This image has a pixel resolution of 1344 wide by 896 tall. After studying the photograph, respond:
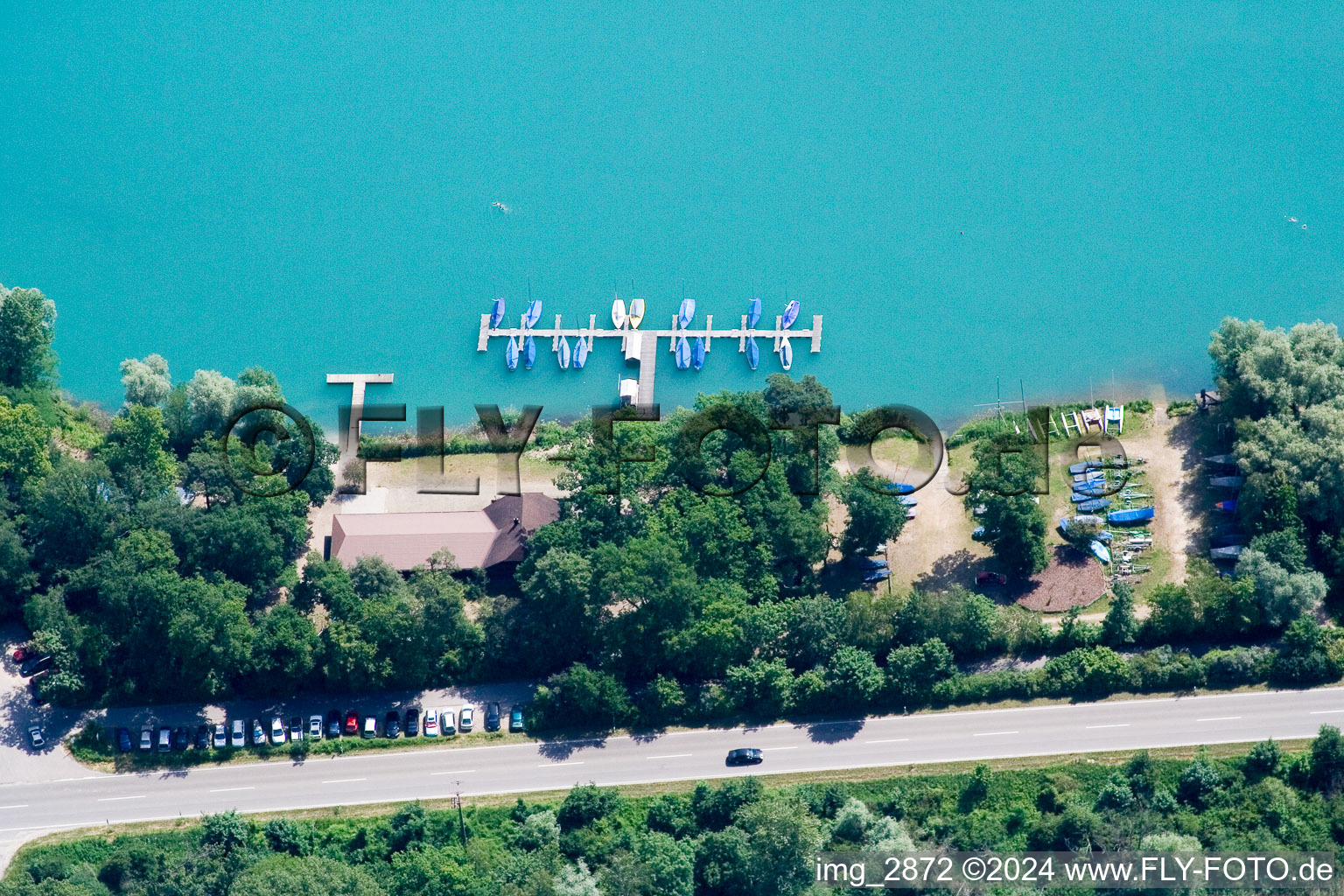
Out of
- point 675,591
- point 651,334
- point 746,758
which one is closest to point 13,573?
point 675,591

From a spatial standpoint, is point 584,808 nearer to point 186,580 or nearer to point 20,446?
point 186,580

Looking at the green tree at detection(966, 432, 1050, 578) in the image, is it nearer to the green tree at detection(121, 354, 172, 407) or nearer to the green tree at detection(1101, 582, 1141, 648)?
the green tree at detection(1101, 582, 1141, 648)

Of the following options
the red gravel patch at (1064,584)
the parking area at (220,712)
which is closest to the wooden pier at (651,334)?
the red gravel patch at (1064,584)

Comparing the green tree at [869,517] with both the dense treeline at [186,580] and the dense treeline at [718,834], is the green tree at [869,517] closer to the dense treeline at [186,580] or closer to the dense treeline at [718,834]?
the dense treeline at [718,834]

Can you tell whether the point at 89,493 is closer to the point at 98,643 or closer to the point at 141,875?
the point at 98,643

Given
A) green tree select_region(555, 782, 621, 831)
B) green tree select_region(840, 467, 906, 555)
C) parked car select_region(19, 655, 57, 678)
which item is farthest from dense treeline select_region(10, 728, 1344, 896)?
green tree select_region(840, 467, 906, 555)

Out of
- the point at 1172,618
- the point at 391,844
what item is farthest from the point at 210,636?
the point at 1172,618
